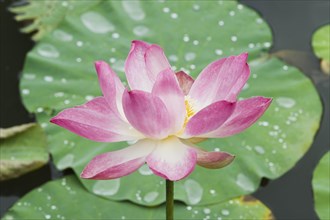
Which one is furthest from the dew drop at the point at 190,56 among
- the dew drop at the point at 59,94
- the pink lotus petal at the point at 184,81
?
the pink lotus petal at the point at 184,81

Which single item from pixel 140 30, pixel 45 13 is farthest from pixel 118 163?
pixel 45 13

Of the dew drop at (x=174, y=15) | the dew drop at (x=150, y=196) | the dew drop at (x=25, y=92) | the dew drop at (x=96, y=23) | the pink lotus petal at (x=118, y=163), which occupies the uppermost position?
the pink lotus petal at (x=118, y=163)

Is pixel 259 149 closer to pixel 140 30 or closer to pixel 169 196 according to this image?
pixel 140 30

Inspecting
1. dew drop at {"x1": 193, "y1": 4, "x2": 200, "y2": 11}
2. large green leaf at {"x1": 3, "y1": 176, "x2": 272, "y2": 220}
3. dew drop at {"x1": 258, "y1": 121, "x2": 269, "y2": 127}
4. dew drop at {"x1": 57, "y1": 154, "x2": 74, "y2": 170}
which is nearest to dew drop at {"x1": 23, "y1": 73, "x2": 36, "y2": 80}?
dew drop at {"x1": 57, "y1": 154, "x2": 74, "y2": 170}

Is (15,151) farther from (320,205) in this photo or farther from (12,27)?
(320,205)

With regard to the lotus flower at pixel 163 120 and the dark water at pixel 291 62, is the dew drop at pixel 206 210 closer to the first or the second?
the dark water at pixel 291 62
